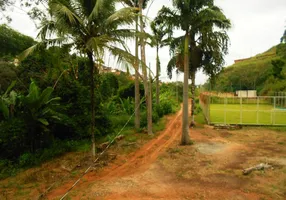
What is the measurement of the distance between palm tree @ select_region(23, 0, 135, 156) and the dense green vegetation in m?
0.65

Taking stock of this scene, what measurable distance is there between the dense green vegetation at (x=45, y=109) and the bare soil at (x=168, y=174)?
1.04 m

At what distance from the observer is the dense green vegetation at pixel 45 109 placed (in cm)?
734

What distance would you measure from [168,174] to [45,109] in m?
4.96

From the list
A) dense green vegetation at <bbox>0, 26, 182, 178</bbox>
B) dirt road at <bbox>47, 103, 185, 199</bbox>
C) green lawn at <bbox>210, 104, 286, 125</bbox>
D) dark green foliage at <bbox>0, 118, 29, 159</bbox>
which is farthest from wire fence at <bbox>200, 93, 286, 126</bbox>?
dark green foliage at <bbox>0, 118, 29, 159</bbox>

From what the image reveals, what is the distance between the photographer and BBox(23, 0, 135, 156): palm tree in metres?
5.69

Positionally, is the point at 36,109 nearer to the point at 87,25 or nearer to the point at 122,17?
the point at 87,25

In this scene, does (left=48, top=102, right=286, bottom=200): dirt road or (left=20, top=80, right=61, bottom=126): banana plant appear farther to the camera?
(left=20, top=80, right=61, bottom=126): banana plant

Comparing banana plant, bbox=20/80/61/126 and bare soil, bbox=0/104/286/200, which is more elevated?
banana plant, bbox=20/80/61/126

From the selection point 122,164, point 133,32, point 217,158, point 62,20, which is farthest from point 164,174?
point 62,20

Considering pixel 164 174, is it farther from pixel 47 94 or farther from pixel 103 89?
pixel 103 89

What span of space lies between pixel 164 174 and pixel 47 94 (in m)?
4.88

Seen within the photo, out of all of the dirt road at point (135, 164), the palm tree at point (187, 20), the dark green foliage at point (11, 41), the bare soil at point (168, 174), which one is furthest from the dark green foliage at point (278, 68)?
the dark green foliage at point (11, 41)

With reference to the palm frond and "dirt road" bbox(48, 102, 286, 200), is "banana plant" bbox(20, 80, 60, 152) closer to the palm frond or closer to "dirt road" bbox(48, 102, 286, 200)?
"dirt road" bbox(48, 102, 286, 200)

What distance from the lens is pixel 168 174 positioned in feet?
20.7
